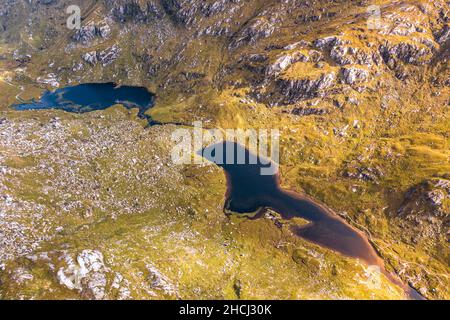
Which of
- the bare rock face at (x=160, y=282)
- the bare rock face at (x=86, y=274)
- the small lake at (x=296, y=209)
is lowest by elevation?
the bare rock face at (x=160, y=282)

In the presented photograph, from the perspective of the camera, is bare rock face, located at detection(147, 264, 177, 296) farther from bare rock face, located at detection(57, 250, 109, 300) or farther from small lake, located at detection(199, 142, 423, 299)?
small lake, located at detection(199, 142, 423, 299)

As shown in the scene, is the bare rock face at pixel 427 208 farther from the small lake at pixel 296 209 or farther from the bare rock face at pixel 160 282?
the bare rock face at pixel 160 282

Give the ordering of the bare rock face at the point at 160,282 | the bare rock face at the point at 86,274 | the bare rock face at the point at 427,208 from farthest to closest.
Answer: the bare rock face at the point at 427,208
the bare rock face at the point at 160,282
the bare rock face at the point at 86,274

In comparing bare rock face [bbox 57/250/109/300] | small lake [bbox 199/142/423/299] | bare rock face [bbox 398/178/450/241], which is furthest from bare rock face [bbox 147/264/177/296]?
bare rock face [bbox 398/178/450/241]

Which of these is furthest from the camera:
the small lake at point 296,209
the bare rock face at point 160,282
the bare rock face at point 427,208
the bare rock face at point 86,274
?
the bare rock face at point 427,208

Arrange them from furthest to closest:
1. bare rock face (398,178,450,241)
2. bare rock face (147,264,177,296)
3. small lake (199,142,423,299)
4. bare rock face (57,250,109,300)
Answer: bare rock face (398,178,450,241) < small lake (199,142,423,299) < bare rock face (147,264,177,296) < bare rock face (57,250,109,300)

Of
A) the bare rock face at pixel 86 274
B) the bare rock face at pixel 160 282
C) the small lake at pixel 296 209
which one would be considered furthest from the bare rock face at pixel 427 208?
the bare rock face at pixel 86 274

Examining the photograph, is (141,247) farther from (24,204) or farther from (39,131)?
(39,131)

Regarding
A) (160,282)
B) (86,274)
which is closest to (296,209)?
(160,282)
